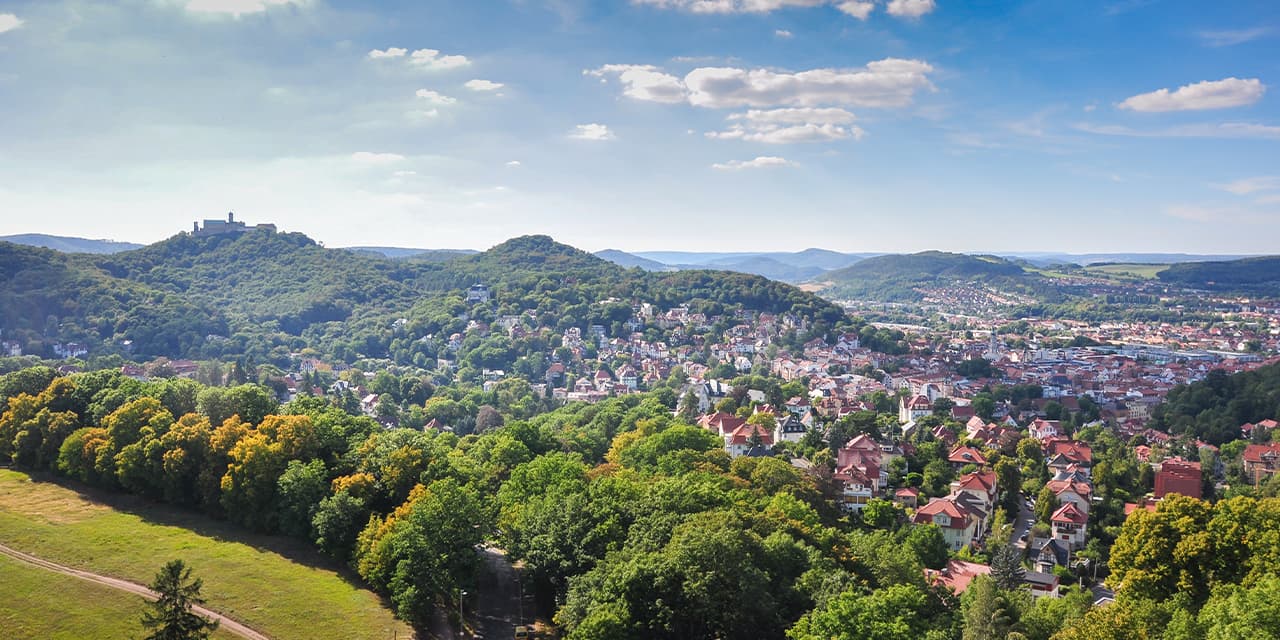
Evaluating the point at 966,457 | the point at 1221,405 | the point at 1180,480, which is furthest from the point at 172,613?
the point at 1221,405

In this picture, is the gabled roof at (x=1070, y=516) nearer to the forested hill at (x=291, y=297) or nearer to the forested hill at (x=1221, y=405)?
the forested hill at (x=1221, y=405)

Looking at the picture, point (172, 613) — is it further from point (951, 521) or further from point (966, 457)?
point (966, 457)

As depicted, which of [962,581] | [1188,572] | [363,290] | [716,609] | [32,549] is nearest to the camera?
[716,609]

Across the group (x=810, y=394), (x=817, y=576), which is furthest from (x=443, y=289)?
(x=817, y=576)

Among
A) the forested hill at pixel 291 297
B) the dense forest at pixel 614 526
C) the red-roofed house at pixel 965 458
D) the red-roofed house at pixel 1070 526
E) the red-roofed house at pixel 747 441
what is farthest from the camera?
the forested hill at pixel 291 297

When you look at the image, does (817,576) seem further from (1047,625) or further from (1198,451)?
(1198,451)

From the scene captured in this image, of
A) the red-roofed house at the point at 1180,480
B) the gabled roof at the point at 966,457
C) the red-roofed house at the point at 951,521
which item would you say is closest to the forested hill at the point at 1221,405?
the red-roofed house at the point at 1180,480
